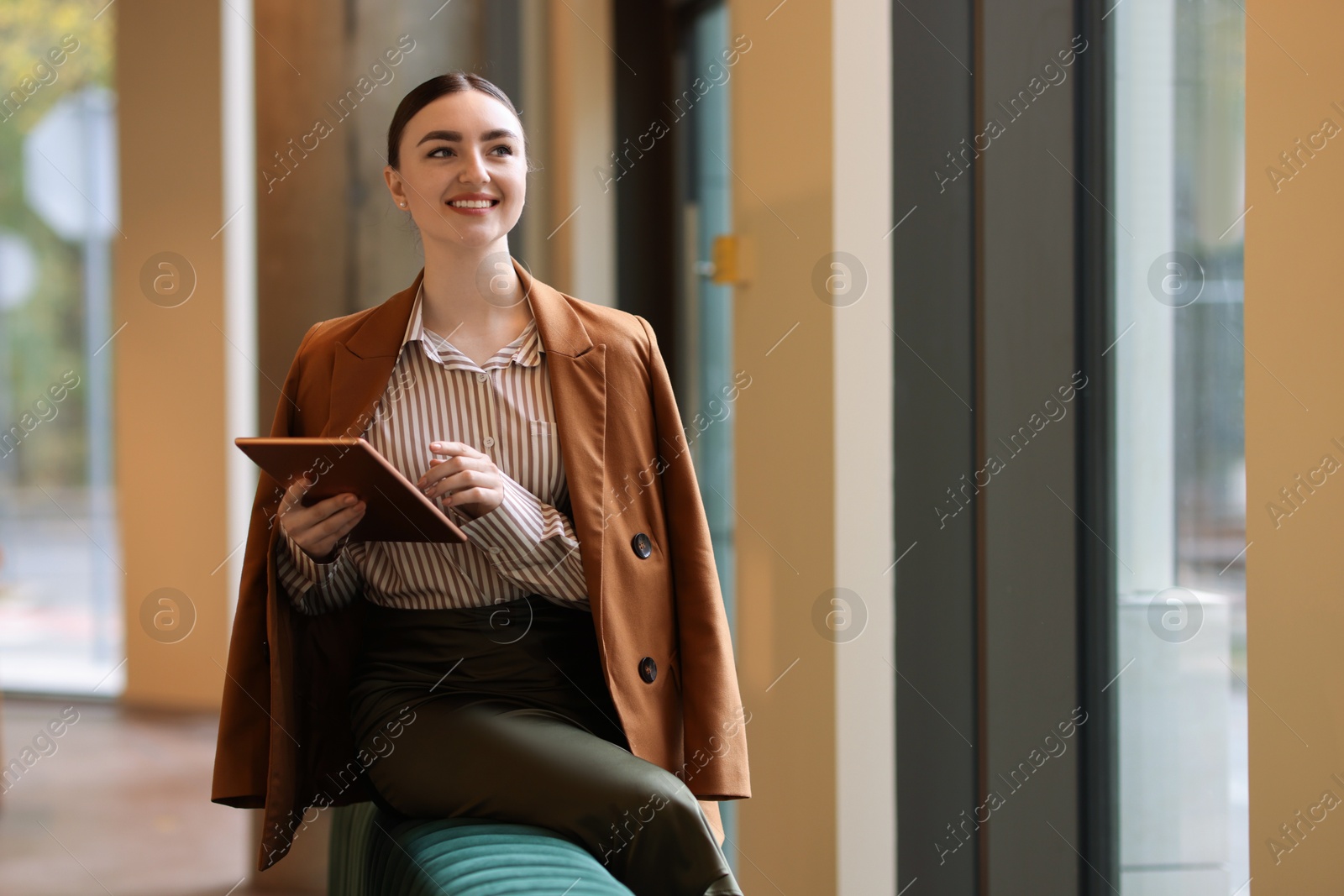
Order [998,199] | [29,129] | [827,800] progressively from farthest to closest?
[29,129], [827,800], [998,199]

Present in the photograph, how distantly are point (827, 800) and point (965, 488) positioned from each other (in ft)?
2.52

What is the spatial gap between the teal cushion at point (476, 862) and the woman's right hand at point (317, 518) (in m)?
0.40

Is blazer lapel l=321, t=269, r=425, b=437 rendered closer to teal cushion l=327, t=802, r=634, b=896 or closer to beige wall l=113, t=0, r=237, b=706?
teal cushion l=327, t=802, r=634, b=896

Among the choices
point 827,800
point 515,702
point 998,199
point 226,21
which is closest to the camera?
point 515,702

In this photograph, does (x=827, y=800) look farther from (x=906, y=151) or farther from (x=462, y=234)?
(x=462, y=234)

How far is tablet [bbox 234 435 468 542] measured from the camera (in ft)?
4.56

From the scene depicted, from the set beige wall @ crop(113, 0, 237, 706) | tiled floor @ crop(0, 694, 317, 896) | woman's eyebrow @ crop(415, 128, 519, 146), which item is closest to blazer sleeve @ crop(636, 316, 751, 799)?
woman's eyebrow @ crop(415, 128, 519, 146)

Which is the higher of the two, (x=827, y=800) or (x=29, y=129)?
(x=29, y=129)

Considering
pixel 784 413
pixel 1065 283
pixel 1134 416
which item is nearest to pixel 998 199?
pixel 1065 283

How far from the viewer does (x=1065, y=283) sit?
239 cm

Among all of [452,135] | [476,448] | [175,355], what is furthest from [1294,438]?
[175,355]

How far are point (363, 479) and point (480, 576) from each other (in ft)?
0.91

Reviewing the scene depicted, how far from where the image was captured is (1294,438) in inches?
70.9

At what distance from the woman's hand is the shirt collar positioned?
17 cm
